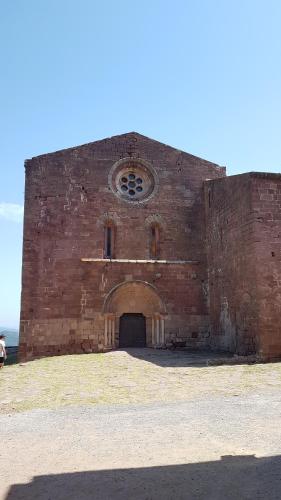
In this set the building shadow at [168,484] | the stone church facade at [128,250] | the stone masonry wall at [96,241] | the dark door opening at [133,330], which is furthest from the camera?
the dark door opening at [133,330]

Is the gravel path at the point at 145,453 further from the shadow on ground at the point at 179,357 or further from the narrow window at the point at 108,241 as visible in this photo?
the narrow window at the point at 108,241

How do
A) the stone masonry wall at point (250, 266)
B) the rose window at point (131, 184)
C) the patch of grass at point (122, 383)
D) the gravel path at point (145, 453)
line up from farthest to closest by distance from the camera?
the rose window at point (131, 184) < the stone masonry wall at point (250, 266) < the patch of grass at point (122, 383) < the gravel path at point (145, 453)

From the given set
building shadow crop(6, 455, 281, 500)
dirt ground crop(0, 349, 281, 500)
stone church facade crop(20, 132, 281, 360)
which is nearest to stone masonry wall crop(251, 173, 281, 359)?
stone church facade crop(20, 132, 281, 360)

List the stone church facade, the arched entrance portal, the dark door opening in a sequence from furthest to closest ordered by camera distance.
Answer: the dark door opening → the arched entrance portal → the stone church facade

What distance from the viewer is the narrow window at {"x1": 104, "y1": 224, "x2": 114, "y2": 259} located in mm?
16500

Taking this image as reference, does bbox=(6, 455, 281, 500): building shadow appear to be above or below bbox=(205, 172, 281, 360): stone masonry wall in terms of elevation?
below

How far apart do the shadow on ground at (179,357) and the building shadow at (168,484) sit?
688 centimetres

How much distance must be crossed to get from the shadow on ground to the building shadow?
688cm

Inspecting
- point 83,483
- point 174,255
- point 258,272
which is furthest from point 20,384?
point 174,255

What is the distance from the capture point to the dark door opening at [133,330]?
53.0ft

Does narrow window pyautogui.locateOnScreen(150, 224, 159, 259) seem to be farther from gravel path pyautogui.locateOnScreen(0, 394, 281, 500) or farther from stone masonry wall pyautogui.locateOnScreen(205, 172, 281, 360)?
gravel path pyautogui.locateOnScreen(0, 394, 281, 500)

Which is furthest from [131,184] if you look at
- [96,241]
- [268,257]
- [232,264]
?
[268,257]

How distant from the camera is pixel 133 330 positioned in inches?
639

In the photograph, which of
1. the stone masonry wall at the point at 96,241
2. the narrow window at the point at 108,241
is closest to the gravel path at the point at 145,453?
the stone masonry wall at the point at 96,241
